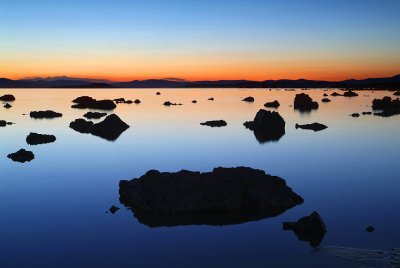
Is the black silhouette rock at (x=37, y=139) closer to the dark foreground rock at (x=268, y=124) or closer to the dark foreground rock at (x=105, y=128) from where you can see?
the dark foreground rock at (x=105, y=128)

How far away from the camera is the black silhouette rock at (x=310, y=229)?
39.7 feet

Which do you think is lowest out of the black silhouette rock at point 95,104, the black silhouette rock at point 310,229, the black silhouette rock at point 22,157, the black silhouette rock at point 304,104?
the black silhouette rock at point 95,104

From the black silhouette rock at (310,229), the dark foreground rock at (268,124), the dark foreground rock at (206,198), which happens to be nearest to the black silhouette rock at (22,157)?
the dark foreground rock at (206,198)

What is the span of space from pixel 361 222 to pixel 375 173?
31.7 feet

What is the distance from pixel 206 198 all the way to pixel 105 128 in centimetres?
2794

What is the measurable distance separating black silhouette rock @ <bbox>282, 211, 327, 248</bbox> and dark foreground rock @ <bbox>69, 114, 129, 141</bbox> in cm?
2785

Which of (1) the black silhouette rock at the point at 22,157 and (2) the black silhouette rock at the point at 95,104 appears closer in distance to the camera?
(1) the black silhouette rock at the point at 22,157

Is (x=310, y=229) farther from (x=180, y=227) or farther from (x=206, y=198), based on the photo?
(x=180, y=227)

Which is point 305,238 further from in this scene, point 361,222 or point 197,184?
point 197,184

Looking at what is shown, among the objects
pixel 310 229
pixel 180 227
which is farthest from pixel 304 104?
pixel 180 227

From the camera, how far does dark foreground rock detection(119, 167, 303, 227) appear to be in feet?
45.9

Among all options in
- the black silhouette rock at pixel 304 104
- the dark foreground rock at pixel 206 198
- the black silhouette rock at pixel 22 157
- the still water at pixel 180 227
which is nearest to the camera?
the still water at pixel 180 227

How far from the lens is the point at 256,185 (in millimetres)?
15617

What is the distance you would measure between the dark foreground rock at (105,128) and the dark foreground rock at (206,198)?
23.4 m
